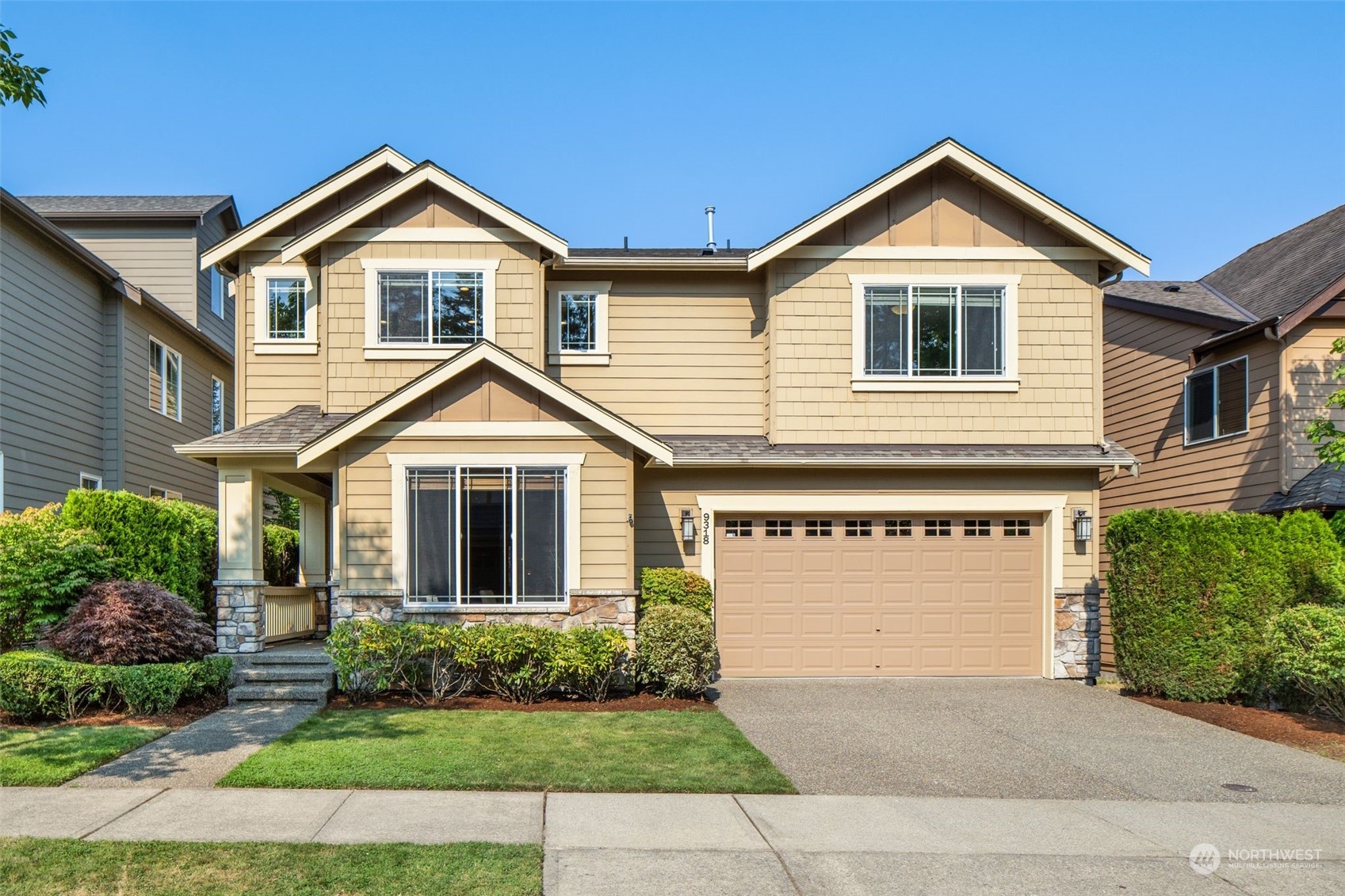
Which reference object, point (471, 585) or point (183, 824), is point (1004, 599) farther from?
point (183, 824)

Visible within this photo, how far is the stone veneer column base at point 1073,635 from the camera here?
14.0 meters

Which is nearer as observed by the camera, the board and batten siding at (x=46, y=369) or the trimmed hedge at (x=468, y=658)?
the trimmed hedge at (x=468, y=658)

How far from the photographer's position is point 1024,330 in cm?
1433

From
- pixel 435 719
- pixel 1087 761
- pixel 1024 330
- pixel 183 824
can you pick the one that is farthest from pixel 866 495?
pixel 183 824

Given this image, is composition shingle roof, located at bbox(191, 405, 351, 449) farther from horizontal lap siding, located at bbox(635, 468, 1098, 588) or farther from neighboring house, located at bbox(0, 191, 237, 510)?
horizontal lap siding, located at bbox(635, 468, 1098, 588)

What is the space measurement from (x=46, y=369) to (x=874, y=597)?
12.7 meters

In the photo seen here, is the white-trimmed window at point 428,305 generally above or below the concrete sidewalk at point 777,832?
above

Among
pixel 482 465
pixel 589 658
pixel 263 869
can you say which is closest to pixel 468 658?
pixel 589 658

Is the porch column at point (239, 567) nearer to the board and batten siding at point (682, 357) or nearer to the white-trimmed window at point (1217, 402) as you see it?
the board and batten siding at point (682, 357)

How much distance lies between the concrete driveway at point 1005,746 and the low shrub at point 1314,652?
1037 mm

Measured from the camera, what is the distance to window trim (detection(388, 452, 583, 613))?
1209 centimetres

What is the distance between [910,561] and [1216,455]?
5369mm

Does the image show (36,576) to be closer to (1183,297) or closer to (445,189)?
(445,189)

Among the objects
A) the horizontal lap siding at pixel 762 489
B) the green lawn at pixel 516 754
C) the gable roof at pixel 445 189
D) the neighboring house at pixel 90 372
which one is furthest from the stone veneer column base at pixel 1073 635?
the neighboring house at pixel 90 372
